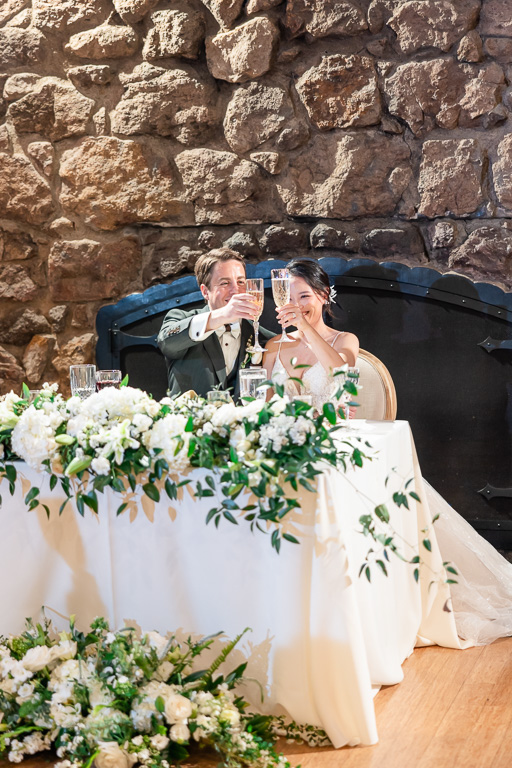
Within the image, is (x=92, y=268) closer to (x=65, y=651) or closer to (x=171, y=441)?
(x=171, y=441)


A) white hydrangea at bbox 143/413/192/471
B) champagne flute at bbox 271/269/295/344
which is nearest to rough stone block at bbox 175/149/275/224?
champagne flute at bbox 271/269/295/344

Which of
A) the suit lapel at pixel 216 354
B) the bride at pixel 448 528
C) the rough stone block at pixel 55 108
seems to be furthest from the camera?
the rough stone block at pixel 55 108

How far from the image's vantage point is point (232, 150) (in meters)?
3.43

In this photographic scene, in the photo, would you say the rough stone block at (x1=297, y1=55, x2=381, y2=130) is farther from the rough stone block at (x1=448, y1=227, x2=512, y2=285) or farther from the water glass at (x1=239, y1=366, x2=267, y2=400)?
the water glass at (x1=239, y1=366, x2=267, y2=400)

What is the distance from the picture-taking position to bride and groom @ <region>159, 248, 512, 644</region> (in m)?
2.62

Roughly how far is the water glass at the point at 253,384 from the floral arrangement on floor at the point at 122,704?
58 centimetres

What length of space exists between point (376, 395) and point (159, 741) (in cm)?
139

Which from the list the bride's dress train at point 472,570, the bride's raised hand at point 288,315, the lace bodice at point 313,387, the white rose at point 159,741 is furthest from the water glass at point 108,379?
the bride's dress train at point 472,570

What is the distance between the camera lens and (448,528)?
2764 mm

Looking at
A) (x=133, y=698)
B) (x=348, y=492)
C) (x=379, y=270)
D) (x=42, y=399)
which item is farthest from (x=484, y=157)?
(x=133, y=698)

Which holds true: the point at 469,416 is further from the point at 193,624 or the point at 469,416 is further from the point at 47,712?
the point at 47,712

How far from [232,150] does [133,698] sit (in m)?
2.37

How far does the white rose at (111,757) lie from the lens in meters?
1.73

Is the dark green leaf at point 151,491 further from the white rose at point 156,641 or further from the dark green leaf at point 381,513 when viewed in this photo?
the dark green leaf at point 381,513
